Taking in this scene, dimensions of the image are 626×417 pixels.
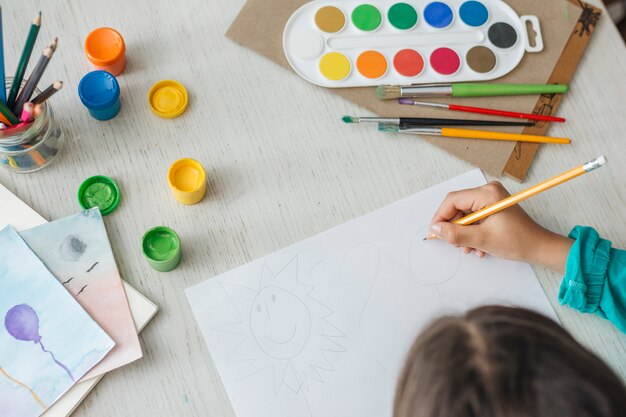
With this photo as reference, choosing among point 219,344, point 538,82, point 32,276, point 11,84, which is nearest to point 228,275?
point 219,344

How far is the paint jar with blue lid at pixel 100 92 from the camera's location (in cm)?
75

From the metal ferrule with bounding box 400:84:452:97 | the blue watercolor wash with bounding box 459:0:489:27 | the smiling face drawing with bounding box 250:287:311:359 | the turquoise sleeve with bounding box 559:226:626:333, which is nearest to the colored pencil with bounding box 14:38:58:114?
the smiling face drawing with bounding box 250:287:311:359

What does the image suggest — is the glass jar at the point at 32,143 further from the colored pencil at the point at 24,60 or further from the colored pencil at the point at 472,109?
the colored pencil at the point at 472,109

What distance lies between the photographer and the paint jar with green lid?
0.70m

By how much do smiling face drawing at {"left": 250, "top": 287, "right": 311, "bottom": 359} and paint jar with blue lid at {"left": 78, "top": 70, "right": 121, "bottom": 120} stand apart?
0.30 meters

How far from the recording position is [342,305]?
2.38ft

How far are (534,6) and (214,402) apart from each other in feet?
2.35

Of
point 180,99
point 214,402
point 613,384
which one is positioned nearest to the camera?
point 613,384

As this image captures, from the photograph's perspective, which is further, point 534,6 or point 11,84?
point 534,6

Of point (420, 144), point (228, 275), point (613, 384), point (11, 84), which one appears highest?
point (11, 84)

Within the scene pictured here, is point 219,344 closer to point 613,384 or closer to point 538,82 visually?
point 613,384

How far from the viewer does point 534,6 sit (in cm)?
89

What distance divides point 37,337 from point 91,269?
3.7 inches

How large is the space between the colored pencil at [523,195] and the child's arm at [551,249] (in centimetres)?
1
